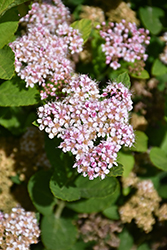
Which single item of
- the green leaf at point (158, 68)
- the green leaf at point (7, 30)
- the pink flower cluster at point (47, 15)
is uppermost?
the green leaf at point (7, 30)

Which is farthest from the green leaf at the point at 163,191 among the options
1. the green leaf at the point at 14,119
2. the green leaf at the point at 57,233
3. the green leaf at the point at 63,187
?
the green leaf at the point at 14,119

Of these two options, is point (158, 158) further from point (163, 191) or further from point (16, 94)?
point (16, 94)

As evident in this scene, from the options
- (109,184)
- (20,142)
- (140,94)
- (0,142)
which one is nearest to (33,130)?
(20,142)

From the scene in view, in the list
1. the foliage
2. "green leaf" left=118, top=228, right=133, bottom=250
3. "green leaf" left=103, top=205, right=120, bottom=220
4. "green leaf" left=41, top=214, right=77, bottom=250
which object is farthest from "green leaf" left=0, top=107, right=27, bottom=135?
"green leaf" left=118, top=228, right=133, bottom=250

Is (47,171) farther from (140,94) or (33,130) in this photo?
(140,94)

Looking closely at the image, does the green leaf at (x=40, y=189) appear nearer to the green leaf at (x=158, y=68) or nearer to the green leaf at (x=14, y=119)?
the green leaf at (x=14, y=119)

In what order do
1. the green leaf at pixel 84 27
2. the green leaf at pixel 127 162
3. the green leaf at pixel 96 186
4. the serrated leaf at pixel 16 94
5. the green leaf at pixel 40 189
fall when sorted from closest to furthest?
the serrated leaf at pixel 16 94, the green leaf at pixel 96 186, the green leaf at pixel 84 27, the green leaf at pixel 40 189, the green leaf at pixel 127 162
